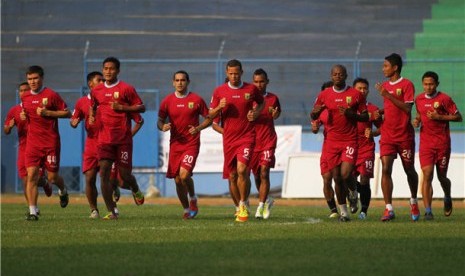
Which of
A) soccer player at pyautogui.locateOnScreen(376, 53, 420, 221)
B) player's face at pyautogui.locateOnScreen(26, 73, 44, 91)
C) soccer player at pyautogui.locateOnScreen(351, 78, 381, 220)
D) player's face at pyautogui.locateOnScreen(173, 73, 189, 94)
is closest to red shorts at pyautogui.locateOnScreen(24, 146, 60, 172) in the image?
player's face at pyautogui.locateOnScreen(26, 73, 44, 91)

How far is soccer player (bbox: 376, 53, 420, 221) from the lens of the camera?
17516mm

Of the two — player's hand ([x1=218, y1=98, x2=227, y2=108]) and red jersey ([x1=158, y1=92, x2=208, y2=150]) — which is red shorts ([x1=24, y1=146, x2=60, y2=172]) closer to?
red jersey ([x1=158, y1=92, x2=208, y2=150])

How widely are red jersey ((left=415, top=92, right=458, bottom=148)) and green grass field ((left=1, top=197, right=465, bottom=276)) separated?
1584mm

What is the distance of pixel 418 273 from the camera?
403 inches

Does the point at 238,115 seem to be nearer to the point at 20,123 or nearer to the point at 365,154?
the point at 365,154

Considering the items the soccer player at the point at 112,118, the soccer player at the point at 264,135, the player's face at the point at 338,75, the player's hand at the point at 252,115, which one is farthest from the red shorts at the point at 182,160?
the player's face at the point at 338,75

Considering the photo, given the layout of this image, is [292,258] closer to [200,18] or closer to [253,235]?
[253,235]

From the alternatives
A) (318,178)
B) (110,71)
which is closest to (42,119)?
(110,71)

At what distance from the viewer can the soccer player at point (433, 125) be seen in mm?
18297

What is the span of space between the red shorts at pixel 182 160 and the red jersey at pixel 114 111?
3.09ft

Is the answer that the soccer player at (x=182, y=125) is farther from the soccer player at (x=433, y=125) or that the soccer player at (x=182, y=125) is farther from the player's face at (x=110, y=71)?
the soccer player at (x=433, y=125)

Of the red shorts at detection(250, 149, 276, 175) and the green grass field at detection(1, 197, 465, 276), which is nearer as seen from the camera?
the green grass field at detection(1, 197, 465, 276)

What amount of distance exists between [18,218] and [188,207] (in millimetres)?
2604

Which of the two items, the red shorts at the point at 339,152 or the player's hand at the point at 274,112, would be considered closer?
the red shorts at the point at 339,152
